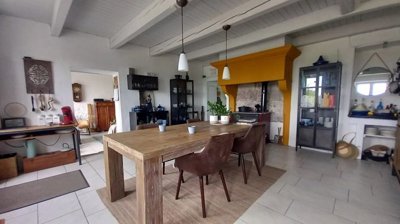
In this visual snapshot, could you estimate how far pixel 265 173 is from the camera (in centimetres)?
270

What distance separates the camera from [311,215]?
174 cm

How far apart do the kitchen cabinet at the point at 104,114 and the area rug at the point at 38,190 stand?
166 inches

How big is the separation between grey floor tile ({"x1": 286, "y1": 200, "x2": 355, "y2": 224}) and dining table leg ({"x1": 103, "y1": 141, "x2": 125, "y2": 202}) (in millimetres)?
1916

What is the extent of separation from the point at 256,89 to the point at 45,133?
4.72 meters

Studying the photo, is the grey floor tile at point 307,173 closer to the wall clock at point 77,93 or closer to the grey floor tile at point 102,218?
the grey floor tile at point 102,218

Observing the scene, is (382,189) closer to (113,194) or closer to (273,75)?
(273,75)

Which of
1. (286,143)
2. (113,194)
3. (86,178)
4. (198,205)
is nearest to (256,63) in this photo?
(286,143)

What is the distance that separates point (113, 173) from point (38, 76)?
107 inches

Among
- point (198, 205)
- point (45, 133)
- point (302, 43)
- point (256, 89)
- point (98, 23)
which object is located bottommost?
point (198, 205)

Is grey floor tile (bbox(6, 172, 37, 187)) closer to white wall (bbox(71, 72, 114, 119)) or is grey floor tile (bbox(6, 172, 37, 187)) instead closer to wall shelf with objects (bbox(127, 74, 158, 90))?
wall shelf with objects (bbox(127, 74, 158, 90))

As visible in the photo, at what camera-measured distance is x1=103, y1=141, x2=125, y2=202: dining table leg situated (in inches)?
78.5

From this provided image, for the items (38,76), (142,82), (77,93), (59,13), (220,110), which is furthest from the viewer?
(77,93)

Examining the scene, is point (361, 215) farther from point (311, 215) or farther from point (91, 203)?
point (91, 203)

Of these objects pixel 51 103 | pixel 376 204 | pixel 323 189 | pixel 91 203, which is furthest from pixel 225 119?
pixel 51 103
